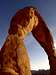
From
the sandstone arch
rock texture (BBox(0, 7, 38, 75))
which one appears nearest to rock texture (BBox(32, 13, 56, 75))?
the sandstone arch

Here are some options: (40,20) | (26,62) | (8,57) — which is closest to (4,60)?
(8,57)

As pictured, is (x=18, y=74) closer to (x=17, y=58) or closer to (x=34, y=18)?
(x=17, y=58)

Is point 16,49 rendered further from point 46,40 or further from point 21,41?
point 46,40

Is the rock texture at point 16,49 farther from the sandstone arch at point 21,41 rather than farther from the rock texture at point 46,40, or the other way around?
the rock texture at point 46,40

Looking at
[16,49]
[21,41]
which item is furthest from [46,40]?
[16,49]

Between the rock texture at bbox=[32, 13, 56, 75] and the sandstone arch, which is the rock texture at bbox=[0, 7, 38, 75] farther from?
the rock texture at bbox=[32, 13, 56, 75]

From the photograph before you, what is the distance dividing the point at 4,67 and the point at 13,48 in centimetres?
91

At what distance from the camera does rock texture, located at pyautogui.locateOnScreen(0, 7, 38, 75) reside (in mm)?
9672

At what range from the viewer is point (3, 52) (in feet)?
32.5

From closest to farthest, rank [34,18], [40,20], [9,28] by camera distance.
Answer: [9,28], [34,18], [40,20]

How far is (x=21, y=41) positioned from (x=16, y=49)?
0.65 m

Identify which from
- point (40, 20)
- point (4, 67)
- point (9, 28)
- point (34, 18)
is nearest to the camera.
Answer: point (4, 67)

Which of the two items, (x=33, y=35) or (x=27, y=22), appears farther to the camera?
(x=33, y=35)

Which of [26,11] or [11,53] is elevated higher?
[26,11]
